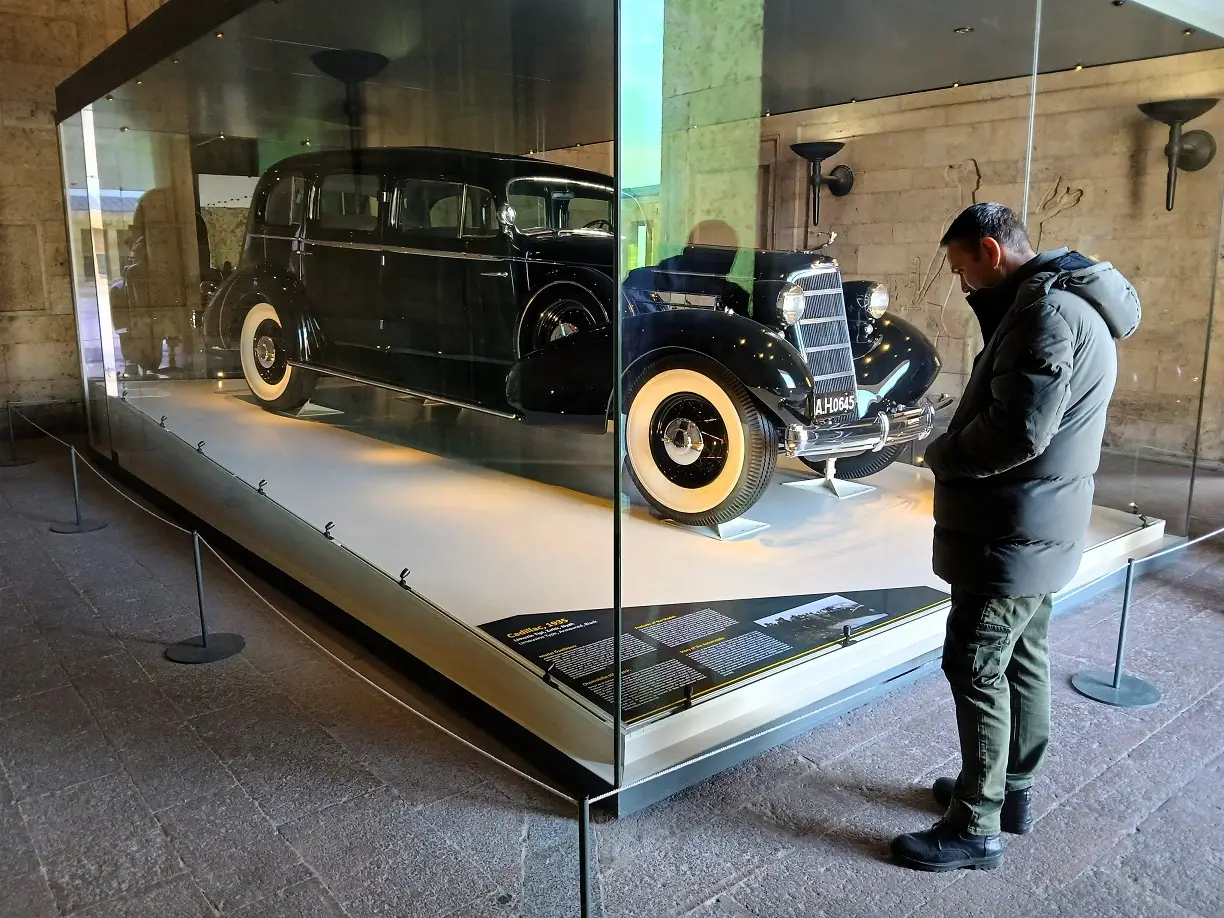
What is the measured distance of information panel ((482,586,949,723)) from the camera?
8.63 feet

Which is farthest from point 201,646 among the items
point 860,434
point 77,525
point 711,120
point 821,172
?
point 821,172

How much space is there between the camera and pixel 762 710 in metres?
2.80

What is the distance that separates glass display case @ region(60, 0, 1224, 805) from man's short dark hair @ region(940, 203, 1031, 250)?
773 millimetres

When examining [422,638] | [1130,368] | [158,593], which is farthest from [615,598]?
[1130,368]

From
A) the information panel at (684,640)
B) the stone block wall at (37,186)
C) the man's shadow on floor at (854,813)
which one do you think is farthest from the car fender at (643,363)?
the stone block wall at (37,186)

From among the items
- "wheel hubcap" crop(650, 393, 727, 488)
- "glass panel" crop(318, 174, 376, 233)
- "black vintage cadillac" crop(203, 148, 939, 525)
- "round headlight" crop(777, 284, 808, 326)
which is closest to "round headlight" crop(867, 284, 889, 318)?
"black vintage cadillac" crop(203, 148, 939, 525)

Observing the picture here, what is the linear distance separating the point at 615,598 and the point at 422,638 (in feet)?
4.10

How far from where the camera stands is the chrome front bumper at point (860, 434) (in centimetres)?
377

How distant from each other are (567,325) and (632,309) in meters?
0.82

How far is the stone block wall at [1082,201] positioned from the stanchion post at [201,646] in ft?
9.96

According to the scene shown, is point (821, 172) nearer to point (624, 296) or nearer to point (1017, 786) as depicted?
point (624, 296)

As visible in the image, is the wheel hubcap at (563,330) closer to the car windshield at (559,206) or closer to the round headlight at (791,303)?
the car windshield at (559,206)

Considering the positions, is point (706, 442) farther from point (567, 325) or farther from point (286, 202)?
point (286, 202)

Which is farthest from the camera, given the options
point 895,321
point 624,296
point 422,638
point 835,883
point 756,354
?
point 895,321
